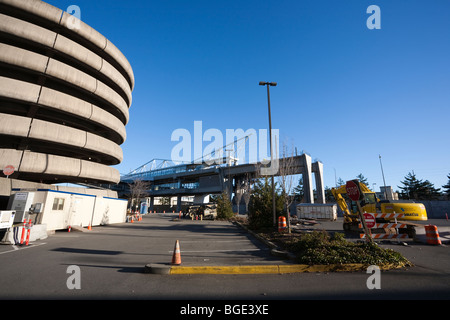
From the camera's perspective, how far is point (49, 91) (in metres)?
21.3

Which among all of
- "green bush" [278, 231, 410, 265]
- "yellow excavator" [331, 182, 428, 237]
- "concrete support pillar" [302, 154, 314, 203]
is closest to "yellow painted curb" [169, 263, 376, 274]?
"green bush" [278, 231, 410, 265]

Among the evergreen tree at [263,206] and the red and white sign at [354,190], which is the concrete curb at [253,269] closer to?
the red and white sign at [354,190]

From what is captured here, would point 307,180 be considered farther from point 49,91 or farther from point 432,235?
point 49,91

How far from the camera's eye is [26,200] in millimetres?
12211

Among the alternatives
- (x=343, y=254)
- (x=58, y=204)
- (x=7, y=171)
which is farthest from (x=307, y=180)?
(x=7, y=171)

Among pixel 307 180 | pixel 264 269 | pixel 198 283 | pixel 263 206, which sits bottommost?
pixel 198 283

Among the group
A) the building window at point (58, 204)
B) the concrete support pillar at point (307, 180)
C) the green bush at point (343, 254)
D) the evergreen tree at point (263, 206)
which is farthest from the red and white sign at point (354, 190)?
the concrete support pillar at point (307, 180)

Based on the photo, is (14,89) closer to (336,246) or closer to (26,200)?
(26,200)

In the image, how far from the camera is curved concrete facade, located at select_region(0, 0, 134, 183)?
1986 centimetres

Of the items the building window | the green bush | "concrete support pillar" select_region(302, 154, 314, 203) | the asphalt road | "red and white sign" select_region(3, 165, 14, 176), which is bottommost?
the asphalt road

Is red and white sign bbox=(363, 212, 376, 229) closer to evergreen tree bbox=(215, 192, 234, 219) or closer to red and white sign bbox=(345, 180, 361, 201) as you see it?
red and white sign bbox=(345, 180, 361, 201)

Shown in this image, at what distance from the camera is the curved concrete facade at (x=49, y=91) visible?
19.9 metres
